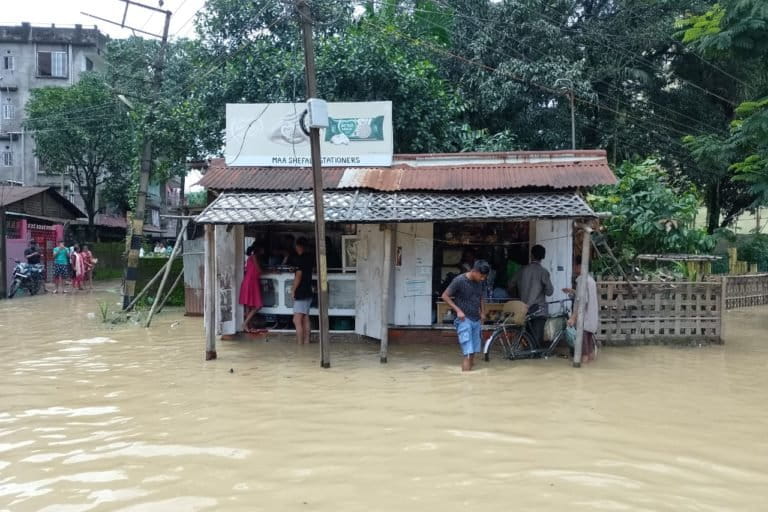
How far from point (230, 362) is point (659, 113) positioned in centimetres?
1878

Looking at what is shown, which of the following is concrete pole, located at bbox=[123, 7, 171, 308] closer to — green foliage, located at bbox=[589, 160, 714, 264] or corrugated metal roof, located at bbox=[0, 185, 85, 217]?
corrugated metal roof, located at bbox=[0, 185, 85, 217]

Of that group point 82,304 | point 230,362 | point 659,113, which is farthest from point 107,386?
point 659,113

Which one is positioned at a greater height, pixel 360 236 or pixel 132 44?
pixel 132 44

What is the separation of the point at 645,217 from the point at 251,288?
316 inches

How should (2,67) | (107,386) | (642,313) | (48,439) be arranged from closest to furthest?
(48,439) → (107,386) → (642,313) → (2,67)

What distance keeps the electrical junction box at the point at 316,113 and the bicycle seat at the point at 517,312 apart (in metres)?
4.00

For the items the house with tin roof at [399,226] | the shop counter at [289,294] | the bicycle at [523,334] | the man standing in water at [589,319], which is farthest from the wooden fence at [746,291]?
the shop counter at [289,294]

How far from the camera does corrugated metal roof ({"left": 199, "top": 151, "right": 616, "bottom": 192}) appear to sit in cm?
938

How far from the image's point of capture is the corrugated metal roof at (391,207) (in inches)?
336

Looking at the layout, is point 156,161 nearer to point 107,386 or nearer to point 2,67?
point 107,386

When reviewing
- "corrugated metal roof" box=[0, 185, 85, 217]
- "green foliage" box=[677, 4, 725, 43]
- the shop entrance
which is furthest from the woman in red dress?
"corrugated metal roof" box=[0, 185, 85, 217]

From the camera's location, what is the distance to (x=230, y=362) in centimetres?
912

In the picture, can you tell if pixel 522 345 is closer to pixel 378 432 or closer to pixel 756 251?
pixel 378 432

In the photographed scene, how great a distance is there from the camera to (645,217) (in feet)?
40.5
